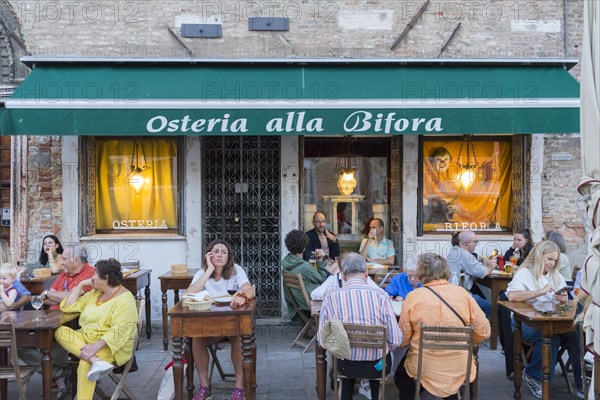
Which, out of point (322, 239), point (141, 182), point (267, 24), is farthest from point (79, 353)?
point (267, 24)

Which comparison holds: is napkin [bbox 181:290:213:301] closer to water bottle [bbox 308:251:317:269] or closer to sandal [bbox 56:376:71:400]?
sandal [bbox 56:376:71:400]

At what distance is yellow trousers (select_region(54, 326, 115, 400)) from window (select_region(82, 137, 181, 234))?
405cm

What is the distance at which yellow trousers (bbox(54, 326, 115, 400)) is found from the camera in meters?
5.40

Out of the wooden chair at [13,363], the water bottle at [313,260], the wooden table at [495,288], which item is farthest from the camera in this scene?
the water bottle at [313,260]

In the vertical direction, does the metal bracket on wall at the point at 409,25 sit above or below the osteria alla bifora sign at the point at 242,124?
above

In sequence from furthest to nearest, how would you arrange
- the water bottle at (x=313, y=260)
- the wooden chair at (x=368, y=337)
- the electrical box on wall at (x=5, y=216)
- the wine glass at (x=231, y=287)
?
the electrical box on wall at (x=5, y=216) < the water bottle at (x=313, y=260) < the wine glass at (x=231, y=287) < the wooden chair at (x=368, y=337)

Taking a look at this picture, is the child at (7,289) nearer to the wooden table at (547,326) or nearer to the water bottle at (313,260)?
the water bottle at (313,260)

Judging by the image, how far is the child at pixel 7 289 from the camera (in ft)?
20.2

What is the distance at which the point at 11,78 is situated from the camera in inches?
370

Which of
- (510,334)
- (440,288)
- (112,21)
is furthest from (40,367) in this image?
(112,21)

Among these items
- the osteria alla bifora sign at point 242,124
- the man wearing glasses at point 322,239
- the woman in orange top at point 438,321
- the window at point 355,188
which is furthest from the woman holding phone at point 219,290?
the window at point 355,188

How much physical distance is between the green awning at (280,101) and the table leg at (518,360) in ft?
9.79

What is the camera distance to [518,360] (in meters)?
6.18

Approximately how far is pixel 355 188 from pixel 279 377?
413 cm
